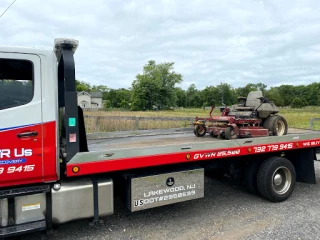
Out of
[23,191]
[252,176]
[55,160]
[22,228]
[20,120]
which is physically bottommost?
[22,228]

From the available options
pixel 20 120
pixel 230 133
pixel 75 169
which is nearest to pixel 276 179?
pixel 230 133

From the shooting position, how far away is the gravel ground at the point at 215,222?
3.79 metres

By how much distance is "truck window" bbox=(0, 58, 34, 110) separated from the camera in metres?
3.05

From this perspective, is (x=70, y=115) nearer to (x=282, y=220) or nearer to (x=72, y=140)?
(x=72, y=140)

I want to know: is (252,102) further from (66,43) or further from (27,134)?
(27,134)

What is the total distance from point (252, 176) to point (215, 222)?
1.30 metres

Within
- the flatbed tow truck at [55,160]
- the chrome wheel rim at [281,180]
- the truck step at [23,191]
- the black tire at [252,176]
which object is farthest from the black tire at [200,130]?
the truck step at [23,191]

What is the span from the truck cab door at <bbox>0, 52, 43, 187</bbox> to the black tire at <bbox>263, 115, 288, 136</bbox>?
168 inches

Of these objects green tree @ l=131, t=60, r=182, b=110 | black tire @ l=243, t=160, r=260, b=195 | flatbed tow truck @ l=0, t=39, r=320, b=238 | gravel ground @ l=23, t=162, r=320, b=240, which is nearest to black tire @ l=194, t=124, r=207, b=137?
black tire @ l=243, t=160, r=260, b=195

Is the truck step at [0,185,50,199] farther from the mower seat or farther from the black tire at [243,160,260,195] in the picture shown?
the mower seat

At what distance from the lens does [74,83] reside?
325cm

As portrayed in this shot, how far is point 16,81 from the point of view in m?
3.13

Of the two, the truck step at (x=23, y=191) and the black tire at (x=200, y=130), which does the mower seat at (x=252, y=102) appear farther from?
the truck step at (x=23, y=191)

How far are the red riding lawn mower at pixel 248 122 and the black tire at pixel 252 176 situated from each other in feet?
1.76
